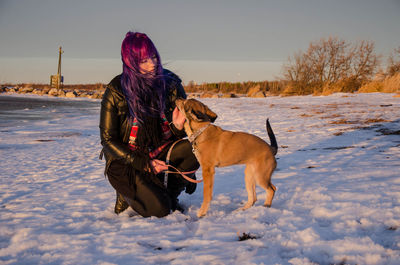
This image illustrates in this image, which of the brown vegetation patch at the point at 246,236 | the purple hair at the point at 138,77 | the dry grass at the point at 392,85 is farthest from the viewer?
the dry grass at the point at 392,85

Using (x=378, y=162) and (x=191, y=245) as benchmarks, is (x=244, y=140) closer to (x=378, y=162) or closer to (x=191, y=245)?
(x=191, y=245)

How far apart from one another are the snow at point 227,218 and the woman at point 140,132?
0.25m

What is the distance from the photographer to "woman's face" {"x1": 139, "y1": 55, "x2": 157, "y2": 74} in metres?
3.51

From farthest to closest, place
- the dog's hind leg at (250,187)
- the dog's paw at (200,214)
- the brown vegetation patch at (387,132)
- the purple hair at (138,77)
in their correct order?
the brown vegetation patch at (387,132)
the dog's hind leg at (250,187)
the purple hair at (138,77)
the dog's paw at (200,214)

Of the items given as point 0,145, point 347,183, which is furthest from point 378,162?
point 0,145

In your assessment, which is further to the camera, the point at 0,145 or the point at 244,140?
the point at 0,145

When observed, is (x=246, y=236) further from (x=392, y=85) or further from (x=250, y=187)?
(x=392, y=85)

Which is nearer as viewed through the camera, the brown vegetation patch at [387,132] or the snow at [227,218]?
the snow at [227,218]

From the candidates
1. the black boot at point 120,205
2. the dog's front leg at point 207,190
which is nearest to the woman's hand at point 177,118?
the dog's front leg at point 207,190

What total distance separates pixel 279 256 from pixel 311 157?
3.77 metres

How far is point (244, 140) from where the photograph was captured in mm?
3424

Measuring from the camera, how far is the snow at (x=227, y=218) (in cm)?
236

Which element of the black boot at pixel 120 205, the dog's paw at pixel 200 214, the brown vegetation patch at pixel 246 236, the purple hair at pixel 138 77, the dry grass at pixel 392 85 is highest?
the dry grass at pixel 392 85

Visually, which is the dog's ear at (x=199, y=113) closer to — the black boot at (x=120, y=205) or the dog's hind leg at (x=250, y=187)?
the dog's hind leg at (x=250, y=187)
